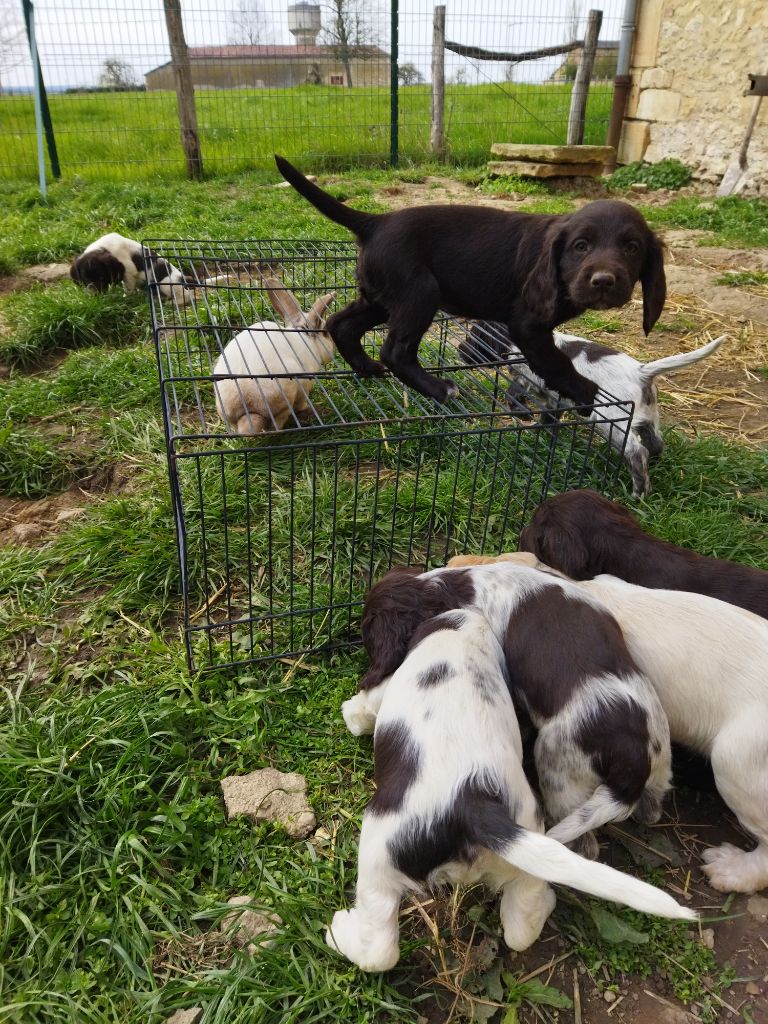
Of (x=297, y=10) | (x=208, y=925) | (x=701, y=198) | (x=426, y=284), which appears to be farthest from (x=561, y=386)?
(x=297, y=10)

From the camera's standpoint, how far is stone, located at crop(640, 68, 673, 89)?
10195 millimetres

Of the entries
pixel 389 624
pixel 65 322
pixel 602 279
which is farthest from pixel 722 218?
pixel 389 624

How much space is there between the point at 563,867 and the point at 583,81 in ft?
40.8

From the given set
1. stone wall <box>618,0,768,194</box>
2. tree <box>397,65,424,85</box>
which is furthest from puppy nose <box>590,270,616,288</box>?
tree <box>397,65,424,85</box>

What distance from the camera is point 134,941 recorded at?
1.87 metres

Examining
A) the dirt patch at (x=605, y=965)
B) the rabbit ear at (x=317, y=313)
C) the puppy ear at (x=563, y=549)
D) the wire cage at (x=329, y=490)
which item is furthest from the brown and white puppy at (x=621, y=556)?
the rabbit ear at (x=317, y=313)

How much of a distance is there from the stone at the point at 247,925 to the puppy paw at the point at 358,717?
61 centimetres

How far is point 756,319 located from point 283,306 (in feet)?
Result: 12.7

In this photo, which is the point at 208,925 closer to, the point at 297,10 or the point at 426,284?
the point at 426,284

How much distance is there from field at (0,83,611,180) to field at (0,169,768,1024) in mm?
8787

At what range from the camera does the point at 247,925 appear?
1.93 metres

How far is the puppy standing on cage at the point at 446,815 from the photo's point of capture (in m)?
1.70

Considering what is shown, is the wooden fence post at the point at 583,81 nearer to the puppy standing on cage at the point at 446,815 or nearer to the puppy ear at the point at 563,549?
the puppy ear at the point at 563,549

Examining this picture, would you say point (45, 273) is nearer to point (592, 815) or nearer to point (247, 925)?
point (247, 925)
